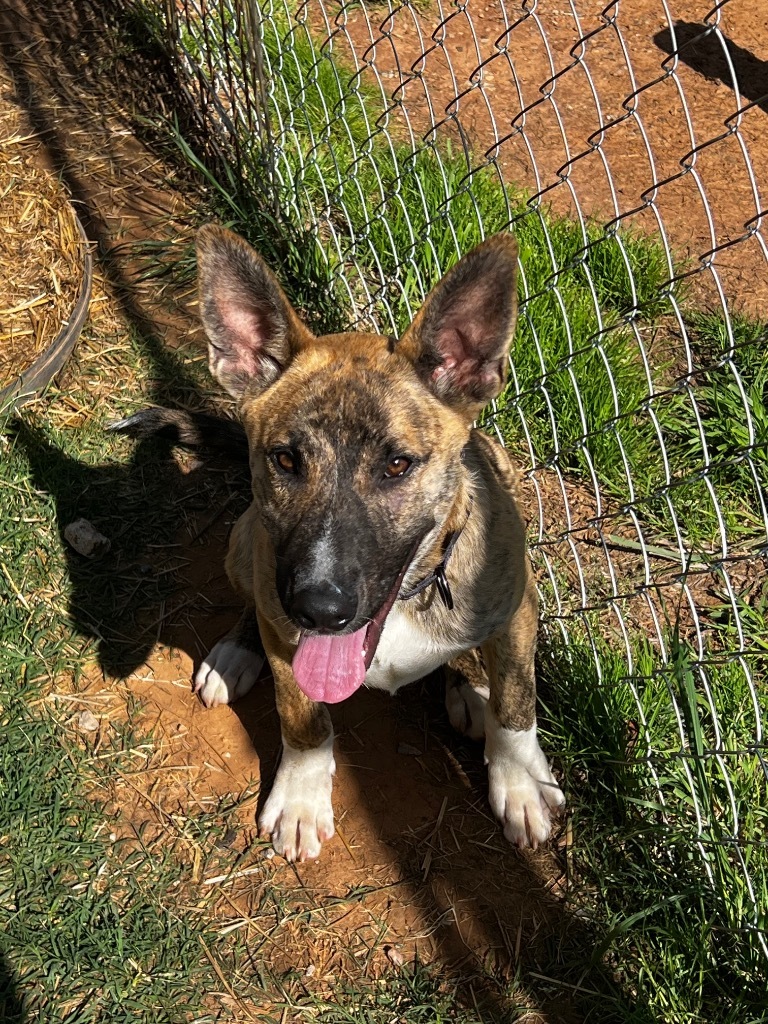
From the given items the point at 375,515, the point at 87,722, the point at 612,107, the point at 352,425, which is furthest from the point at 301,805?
the point at 612,107

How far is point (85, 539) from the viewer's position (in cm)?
372

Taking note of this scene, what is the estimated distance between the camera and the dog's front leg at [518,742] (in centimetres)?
296

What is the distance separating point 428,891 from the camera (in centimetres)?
304

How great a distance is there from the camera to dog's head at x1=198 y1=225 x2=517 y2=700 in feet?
7.93

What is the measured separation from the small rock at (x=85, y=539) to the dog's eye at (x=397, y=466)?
64.7 inches

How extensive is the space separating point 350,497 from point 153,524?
1.67m

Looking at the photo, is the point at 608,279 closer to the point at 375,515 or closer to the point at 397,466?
the point at 397,466

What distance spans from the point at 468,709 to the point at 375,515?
1.14 meters

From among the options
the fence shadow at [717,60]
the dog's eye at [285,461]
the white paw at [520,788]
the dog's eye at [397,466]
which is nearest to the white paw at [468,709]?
the white paw at [520,788]

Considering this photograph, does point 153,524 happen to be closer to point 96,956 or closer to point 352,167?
point 96,956

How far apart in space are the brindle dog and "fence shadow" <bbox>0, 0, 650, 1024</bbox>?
219mm

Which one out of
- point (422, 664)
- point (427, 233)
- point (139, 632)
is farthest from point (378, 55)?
point (422, 664)

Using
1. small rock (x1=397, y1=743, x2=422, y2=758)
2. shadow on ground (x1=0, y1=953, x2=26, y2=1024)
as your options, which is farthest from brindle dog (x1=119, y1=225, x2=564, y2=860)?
shadow on ground (x1=0, y1=953, x2=26, y2=1024)

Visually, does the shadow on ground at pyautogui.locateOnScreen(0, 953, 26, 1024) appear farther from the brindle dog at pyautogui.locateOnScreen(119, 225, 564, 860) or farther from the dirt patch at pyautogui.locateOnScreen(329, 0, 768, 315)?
the dirt patch at pyautogui.locateOnScreen(329, 0, 768, 315)
